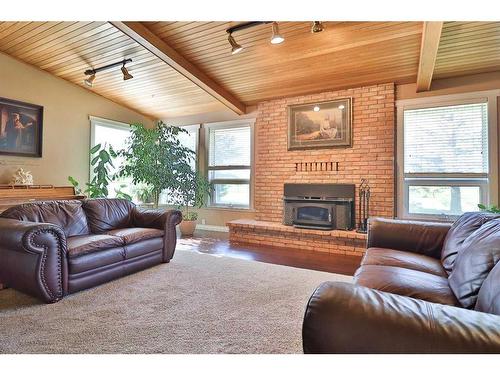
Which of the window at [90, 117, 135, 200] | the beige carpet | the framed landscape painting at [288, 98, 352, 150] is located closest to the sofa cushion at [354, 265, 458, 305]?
the beige carpet

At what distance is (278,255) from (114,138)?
4.33 meters

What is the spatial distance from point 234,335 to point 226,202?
398 centimetres

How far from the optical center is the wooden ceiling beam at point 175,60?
3277 millimetres

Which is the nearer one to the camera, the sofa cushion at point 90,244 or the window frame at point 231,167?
the sofa cushion at point 90,244

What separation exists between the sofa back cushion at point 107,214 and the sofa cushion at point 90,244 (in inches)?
19.6

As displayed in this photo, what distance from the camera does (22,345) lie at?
162 cm

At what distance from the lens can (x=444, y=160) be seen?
3.96 m

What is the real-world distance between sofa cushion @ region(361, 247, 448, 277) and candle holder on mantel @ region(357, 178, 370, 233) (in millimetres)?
2023

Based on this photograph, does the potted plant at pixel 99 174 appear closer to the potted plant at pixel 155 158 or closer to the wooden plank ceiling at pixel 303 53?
the potted plant at pixel 155 158

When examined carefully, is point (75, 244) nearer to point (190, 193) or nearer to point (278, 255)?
point (278, 255)

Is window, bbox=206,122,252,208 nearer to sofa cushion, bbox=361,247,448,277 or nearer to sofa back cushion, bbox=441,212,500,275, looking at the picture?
sofa cushion, bbox=361,247,448,277

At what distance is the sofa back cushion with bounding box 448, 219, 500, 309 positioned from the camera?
1.28 metres

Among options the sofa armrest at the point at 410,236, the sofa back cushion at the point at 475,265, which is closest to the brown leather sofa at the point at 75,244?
the sofa armrest at the point at 410,236
